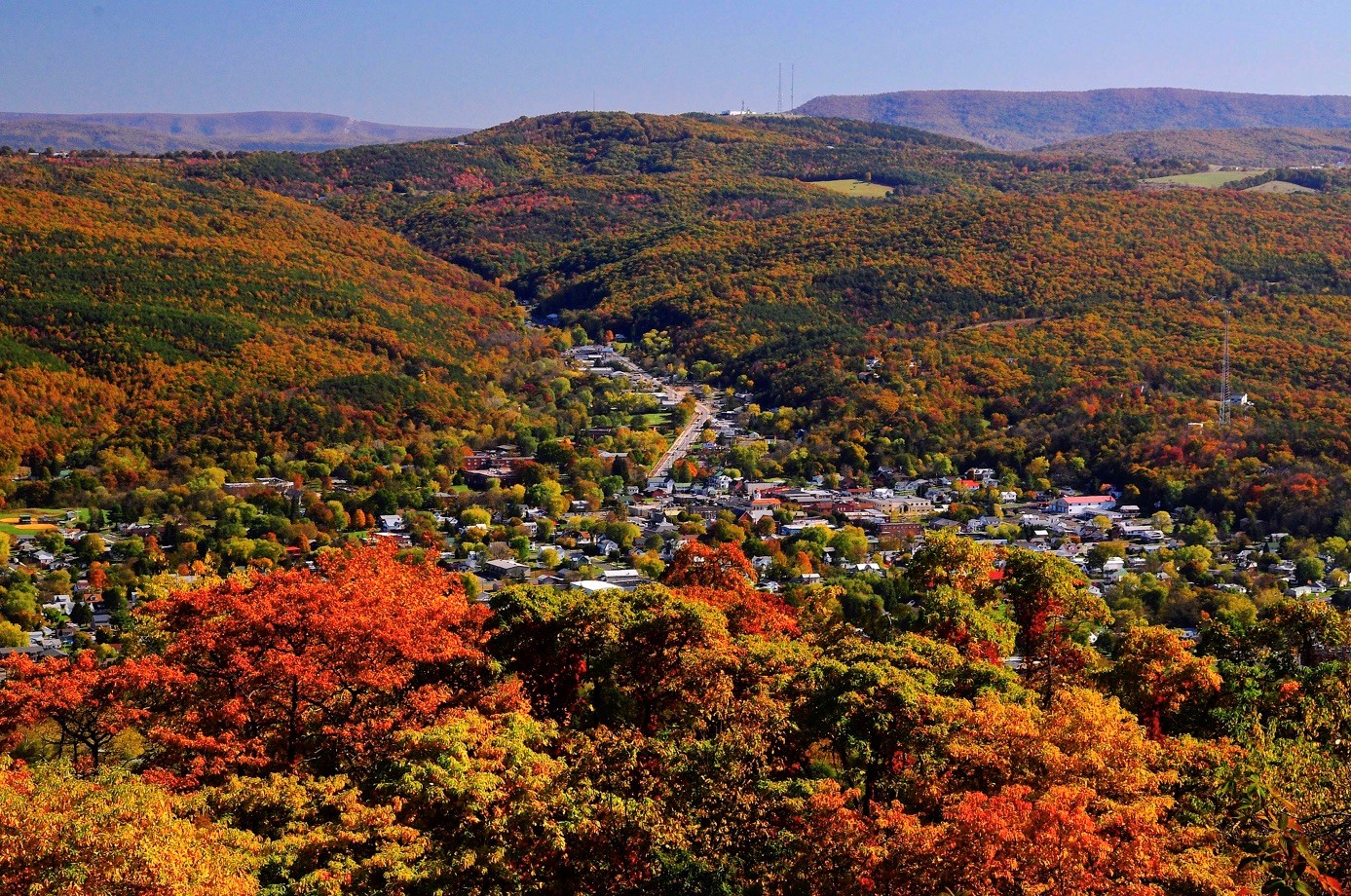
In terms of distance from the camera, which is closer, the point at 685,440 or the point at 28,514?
the point at 28,514

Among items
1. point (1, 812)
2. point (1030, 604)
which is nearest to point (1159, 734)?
point (1030, 604)

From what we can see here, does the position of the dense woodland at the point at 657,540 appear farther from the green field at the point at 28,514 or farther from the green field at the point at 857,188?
the green field at the point at 857,188

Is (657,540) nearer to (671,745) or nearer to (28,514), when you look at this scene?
(28,514)

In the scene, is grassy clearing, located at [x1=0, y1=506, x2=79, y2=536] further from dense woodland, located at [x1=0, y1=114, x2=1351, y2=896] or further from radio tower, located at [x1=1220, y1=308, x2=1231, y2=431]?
radio tower, located at [x1=1220, y1=308, x2=1231, y2=431]

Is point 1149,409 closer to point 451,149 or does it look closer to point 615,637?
point 615,637

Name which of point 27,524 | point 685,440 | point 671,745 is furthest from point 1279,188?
point 671,745

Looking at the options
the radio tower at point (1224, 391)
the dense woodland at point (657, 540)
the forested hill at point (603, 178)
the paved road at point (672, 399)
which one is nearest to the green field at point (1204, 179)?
the forested hill at point (603, 178)
